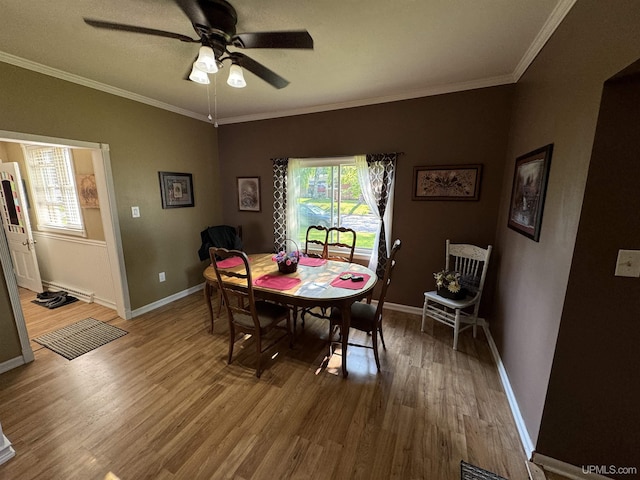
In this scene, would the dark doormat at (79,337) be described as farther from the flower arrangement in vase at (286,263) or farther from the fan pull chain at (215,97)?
the fan pull chain at (215,97)

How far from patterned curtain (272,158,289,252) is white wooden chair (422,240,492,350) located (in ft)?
7.09

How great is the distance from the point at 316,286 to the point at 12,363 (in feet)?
8.87

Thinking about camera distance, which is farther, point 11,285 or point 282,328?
point 282,328

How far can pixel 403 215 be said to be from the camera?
123 inches

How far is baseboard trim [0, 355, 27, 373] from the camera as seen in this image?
2160mm

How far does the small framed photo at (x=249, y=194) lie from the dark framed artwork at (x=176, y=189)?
2.31 ft

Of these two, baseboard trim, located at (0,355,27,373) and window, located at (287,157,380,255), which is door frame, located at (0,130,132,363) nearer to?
baseboard trim, located at (0,355,27,373)

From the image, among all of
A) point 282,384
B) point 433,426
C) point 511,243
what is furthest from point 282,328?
point 511,243

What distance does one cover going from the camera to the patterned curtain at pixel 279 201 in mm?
3670

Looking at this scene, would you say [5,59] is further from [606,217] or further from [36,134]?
[606,217]

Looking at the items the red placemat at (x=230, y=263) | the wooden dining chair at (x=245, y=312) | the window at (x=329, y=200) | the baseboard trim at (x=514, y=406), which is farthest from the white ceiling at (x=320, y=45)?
the baseboard trim at (x=514, y=406)

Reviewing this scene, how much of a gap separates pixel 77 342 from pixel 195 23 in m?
3.07

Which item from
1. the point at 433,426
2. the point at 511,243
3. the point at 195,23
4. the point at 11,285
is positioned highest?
the point at 195,23

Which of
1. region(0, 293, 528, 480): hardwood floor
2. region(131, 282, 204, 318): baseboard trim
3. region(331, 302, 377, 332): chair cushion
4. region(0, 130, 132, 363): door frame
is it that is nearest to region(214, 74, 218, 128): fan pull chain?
region(0, 130, 132, 363): door frame
